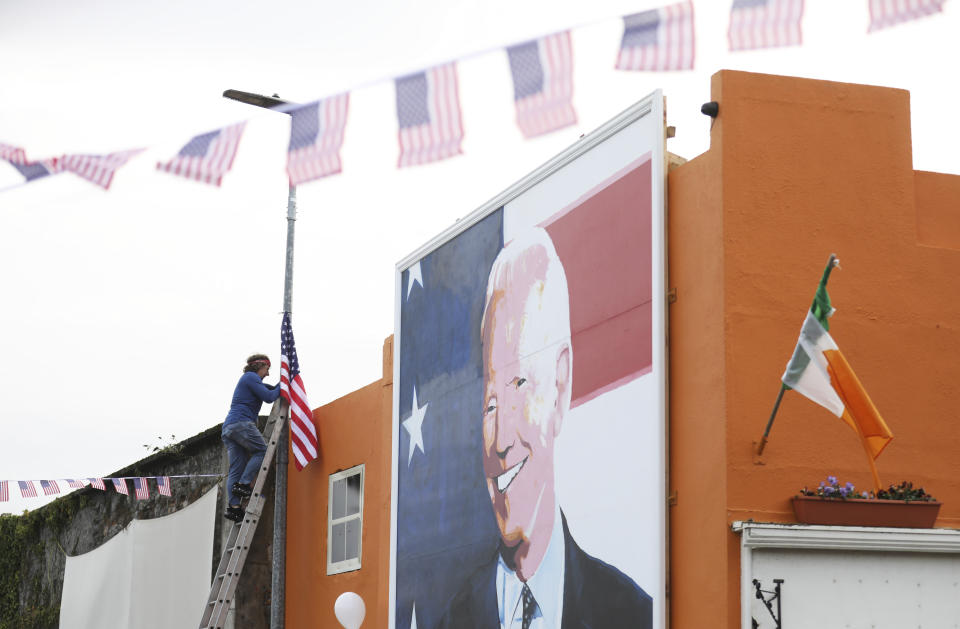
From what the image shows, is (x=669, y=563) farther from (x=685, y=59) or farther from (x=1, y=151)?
(x=1, y=151)

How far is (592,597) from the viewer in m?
10.1

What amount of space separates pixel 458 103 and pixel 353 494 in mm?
7150

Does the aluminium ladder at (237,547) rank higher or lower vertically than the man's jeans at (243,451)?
lower

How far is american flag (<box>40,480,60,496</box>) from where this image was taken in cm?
1795

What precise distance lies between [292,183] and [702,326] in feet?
9.69

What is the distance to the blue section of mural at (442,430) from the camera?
40.6 feet

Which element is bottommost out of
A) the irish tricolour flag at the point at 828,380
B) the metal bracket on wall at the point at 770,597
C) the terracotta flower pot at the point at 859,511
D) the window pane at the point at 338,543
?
the metal bracket on wall at the point at 770,597

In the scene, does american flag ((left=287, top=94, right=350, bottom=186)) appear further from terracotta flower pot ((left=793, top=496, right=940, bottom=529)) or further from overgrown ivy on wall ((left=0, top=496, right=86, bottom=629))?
overgrown ivy on wall ((left=0, top=496, right=86, bottom=629))

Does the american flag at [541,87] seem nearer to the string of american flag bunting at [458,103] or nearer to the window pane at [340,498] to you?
the string of american flag bunting at [458,103]

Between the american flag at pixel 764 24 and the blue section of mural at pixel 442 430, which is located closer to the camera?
the american flag at pixel 764 24

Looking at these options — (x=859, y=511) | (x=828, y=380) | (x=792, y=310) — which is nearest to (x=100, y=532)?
(x=792, y=310)

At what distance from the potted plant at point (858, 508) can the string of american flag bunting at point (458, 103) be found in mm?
2868

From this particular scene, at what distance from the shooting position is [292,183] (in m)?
9.28

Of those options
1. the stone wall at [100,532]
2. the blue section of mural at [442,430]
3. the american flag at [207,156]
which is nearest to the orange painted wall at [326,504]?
the stone wall at [100,532]
